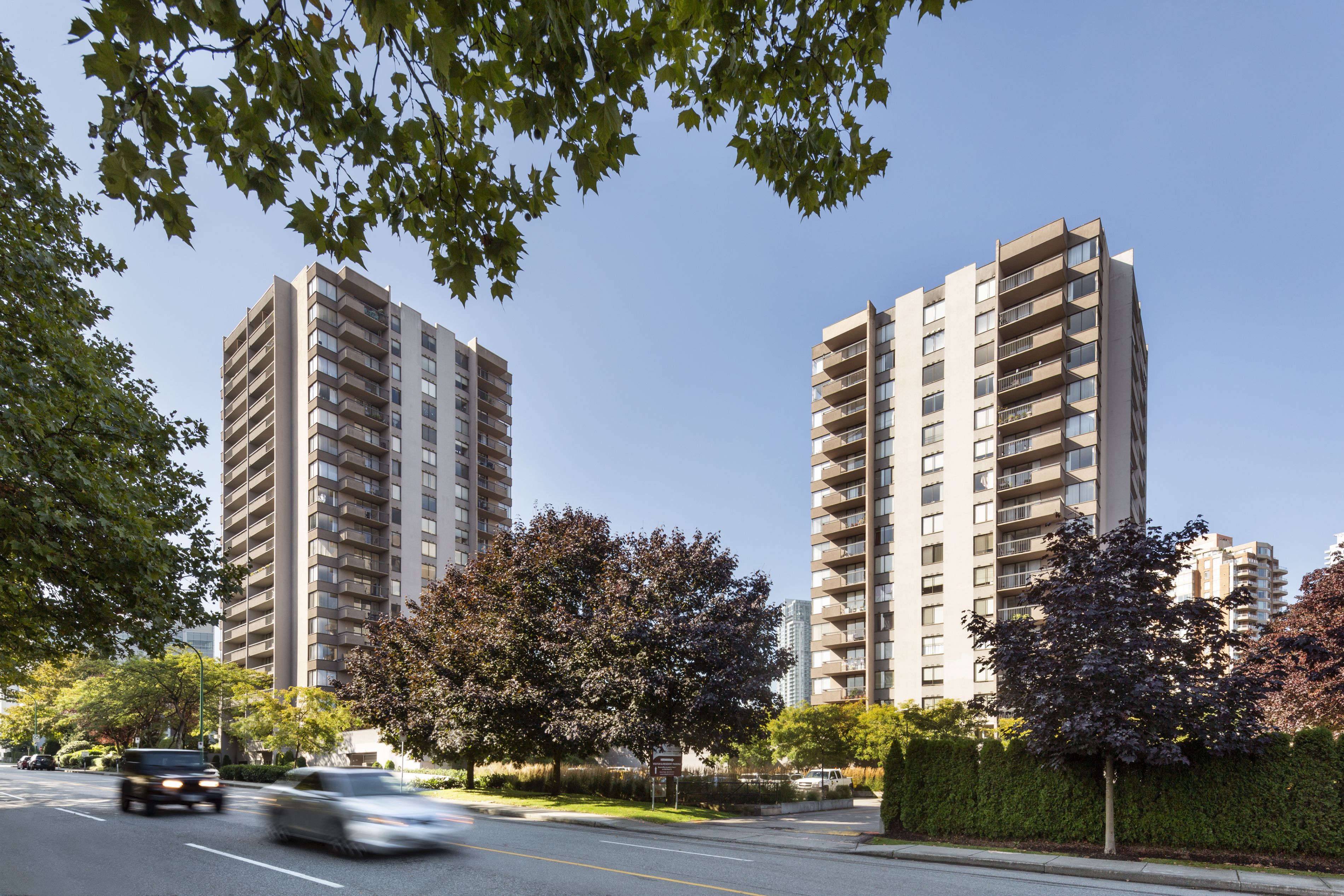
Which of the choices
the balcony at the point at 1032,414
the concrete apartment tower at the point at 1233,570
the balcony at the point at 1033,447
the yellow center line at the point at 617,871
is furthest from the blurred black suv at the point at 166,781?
the concrete apartment tower at the point at 1233,570

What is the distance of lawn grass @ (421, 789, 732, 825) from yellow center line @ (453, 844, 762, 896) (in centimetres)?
1044

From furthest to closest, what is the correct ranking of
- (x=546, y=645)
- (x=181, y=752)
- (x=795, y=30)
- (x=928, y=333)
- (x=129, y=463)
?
1. (x=928, y=333)
2. (x=546, y=645)
3. (x=181, y=752)
4. (x=129, y=463)
5. (x=795, y=30)

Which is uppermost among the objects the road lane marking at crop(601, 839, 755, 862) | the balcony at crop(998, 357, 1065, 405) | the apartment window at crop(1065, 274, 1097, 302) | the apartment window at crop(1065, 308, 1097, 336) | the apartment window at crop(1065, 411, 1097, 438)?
the apartment window at crop(1065, 274, 1097, 302)

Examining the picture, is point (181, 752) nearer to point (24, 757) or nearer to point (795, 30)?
point (795, 30)

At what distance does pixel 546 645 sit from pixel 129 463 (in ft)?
52.0

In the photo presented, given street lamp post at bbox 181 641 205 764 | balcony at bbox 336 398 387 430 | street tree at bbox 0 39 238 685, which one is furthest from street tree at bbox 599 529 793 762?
balcony at bbox 336 398 387 430

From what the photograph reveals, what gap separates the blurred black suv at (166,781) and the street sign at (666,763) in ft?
41.2

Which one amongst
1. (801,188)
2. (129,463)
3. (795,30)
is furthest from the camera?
(129,463)

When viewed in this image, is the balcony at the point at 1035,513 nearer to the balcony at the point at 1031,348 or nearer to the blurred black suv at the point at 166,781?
the balcony at the point at 1031,348

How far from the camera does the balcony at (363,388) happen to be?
6638 cm

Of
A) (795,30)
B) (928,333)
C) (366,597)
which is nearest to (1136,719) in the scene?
(795,30)

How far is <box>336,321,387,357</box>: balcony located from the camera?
2653 inches

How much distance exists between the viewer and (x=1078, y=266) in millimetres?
55250

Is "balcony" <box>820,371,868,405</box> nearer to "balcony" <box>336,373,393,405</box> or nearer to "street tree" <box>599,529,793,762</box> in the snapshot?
"balcony" <box>336,373,393,405</box>
